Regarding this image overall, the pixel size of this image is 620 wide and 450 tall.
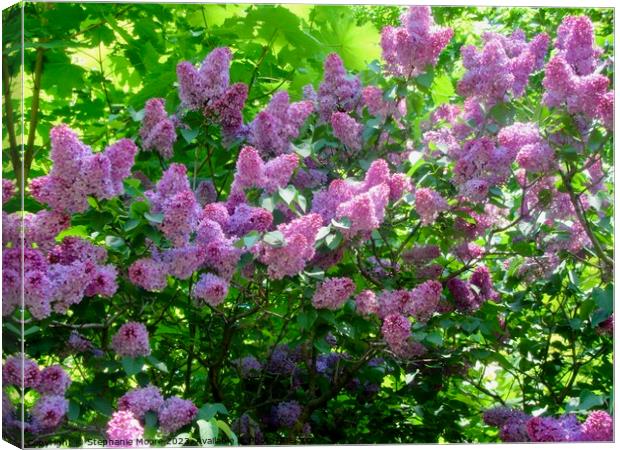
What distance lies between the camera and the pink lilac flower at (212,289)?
8.14 feet

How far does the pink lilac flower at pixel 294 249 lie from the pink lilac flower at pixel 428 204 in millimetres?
344

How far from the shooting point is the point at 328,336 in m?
2.89

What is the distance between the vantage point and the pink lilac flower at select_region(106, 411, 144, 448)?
7.28 ft

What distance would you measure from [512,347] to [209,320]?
40.1 inches

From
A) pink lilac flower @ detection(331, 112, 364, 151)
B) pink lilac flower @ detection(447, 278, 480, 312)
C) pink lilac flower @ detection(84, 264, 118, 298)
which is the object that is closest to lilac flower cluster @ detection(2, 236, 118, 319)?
pink lilac flower @ detection(84, 264, 118, 298)

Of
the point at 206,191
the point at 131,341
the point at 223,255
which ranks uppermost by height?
the point at 206,191

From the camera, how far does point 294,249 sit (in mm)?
2428

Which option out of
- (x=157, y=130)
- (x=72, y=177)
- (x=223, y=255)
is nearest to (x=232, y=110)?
(x=157, y=130)

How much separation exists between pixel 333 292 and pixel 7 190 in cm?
97

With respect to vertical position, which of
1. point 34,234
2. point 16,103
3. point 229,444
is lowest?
point 229,444

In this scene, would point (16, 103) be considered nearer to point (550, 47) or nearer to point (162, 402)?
point (162, 402)

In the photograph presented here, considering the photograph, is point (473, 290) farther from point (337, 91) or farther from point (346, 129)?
point (337, 91)

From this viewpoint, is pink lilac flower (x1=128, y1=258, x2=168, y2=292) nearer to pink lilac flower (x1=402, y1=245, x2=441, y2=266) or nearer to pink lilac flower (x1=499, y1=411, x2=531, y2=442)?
pink lilac flower (x1=402, y1=245, x2=441, y2=266)

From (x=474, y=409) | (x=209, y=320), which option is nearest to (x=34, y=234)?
(x=209, y=320)
